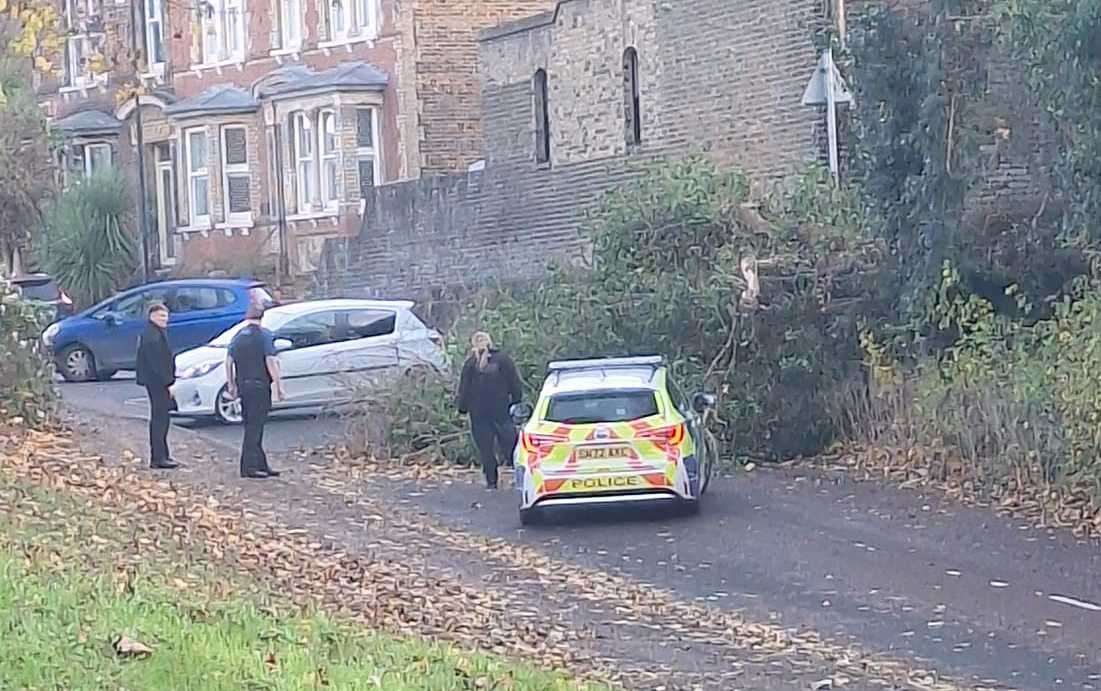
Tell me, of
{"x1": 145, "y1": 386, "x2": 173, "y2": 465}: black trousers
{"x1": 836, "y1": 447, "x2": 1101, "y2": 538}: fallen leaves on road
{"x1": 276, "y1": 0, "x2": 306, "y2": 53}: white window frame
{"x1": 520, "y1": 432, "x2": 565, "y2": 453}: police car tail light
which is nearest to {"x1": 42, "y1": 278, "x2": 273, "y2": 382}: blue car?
{"x1": 276, "y1": 0, "x2": 306, "y2": 53}: white window frame

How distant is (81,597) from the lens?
1160 centimetres

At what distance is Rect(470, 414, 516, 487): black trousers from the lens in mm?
22234

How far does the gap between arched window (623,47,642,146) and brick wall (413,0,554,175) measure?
11.5 meters

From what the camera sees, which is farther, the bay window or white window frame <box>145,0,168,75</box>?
white window frame <box>145,0,168,75</box>

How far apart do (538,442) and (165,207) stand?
3389cm

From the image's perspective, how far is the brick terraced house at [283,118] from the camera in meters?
45.4

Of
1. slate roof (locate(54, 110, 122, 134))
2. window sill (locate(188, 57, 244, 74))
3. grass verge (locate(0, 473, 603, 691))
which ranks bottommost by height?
grass verge (locate(0, 473, 603, 691))

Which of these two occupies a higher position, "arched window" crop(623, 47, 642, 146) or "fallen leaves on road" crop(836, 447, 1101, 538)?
"arched window" crop(623, 47, 642, 146)

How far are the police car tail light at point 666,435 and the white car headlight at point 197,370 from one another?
10676 mm

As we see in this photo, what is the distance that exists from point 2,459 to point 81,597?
8.93m

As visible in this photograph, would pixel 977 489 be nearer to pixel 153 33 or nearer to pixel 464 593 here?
pixel 464 593

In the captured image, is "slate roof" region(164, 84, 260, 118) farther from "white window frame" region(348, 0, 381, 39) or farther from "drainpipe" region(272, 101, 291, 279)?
"white window frame" region(348, 0, 381, 39)

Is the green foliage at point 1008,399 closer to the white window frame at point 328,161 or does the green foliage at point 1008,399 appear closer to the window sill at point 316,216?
the window sill at point 316,216

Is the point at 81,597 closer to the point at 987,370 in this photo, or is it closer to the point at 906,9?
the point at 987,370
